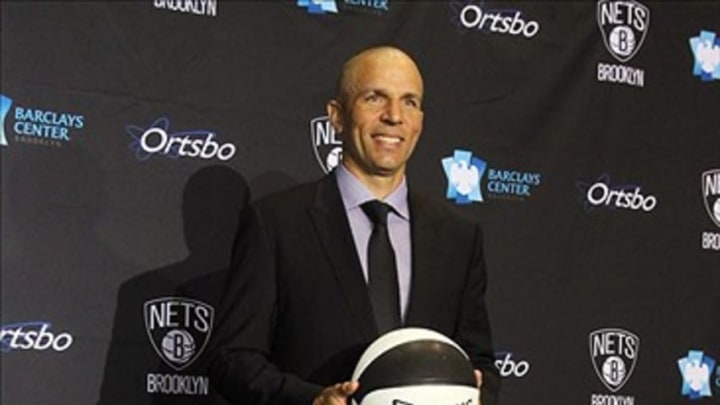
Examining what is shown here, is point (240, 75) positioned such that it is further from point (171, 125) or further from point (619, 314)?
point (619, 314)

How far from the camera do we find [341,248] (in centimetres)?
216

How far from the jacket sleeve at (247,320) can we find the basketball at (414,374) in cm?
16

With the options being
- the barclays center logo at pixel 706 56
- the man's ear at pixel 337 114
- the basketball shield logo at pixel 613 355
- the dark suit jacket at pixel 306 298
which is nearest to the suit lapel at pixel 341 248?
the dark suit jacket at pixel 306 298

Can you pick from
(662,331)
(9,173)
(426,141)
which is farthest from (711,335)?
(9,173)

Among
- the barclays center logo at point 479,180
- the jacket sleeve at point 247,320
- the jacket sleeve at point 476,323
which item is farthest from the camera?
the barclays center logo at point 479,180

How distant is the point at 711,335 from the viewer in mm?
3451

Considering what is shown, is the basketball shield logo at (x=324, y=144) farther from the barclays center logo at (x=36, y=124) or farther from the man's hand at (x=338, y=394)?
the man's hand at (x=338, y=394)

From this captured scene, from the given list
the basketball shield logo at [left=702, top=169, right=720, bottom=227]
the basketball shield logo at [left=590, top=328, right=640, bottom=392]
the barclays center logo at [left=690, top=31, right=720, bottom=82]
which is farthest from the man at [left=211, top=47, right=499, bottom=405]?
the barclays center logo at [left=690, top=31, right=720, bottom=82]

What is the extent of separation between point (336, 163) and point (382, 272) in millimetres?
961

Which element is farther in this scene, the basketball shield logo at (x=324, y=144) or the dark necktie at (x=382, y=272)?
the basketball shield logo at (x=324, y=144)

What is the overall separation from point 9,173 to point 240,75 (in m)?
0.66

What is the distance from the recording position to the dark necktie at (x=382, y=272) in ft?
7.00

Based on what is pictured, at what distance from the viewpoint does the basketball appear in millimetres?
1884

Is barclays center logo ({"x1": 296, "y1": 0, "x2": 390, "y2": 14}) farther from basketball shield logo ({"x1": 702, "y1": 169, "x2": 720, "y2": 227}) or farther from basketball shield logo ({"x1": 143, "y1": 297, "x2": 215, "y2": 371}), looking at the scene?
basketball shield logo ({"x1": 702, "y1": 169, "x2": 720, "y2": 227})
